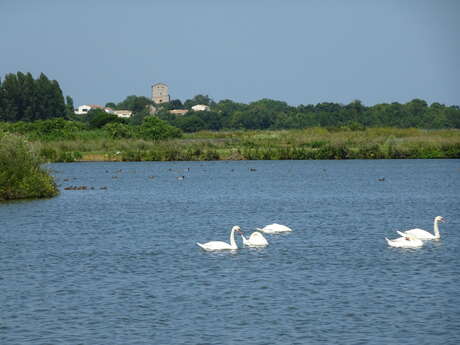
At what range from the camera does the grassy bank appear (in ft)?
311

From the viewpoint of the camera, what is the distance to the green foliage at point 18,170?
1784 inches

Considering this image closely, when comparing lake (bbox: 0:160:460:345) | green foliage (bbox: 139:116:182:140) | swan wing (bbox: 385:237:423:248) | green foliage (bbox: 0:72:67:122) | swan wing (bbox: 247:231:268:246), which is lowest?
lake (bbox: 0:160:460:345)

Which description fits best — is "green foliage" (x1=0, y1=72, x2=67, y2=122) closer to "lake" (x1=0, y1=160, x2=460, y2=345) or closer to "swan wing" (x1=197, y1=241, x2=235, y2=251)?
"lake" (x1=0, y1=160, x2=460, y2=345)

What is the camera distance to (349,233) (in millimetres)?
33875

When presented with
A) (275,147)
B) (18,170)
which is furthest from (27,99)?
(18,170)

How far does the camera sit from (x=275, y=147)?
325ft

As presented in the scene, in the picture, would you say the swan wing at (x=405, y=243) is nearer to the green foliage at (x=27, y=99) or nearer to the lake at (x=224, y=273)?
the lake at (x=224, y=273)

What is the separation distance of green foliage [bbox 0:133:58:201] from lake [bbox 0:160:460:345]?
100cm

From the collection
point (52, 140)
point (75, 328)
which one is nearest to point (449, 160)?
point (52, 140)

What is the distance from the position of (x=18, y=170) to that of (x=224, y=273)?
2419cm

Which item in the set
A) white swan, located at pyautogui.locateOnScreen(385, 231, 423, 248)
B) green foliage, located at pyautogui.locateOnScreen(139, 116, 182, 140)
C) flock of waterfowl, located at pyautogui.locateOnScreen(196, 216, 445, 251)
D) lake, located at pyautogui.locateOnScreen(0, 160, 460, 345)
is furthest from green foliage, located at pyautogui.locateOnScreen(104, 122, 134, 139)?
white swan, located at pyautogui.locateOnScreen(385, 231, 423, 248)

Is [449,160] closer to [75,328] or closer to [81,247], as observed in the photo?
[81,247]

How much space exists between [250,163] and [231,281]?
70.6 meters

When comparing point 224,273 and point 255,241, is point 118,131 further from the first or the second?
point 224,273
